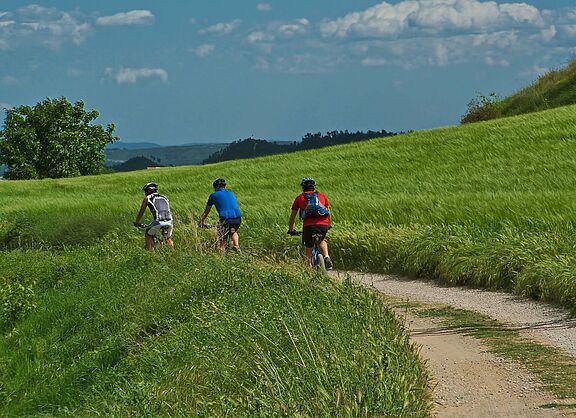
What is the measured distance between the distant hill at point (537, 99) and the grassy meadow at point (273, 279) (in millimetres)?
9357

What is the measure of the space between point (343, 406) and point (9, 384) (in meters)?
9.23

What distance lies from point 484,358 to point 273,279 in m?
3.26

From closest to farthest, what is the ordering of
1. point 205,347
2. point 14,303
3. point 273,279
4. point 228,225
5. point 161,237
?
point 205,347, point 273,279, point 228,225, point 14,303, point 161,237

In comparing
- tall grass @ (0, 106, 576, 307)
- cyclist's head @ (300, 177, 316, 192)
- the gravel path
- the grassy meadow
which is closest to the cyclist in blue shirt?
the grassy meadow

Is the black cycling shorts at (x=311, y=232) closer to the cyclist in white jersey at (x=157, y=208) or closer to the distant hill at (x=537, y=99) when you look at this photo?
the cyclist in white jersey at (x=157, y=208)

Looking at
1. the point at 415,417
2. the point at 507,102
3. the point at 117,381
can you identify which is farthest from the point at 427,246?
the point at 507,102

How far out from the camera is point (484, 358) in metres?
11.7

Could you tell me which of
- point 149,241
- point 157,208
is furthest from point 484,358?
point 149,241

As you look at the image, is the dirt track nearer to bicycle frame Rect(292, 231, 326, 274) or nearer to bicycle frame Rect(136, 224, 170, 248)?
bicycle frame Rect(292, 231, 326, 274)

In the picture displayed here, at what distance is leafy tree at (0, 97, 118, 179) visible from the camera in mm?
87312

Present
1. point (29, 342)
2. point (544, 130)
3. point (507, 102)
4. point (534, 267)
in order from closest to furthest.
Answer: point (534, 267) → point (29, 342) → point (544, 130) → point (507, 102)

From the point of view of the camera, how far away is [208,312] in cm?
1354

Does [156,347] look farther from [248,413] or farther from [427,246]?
[427,246]

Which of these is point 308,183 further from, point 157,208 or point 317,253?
point 157,208
